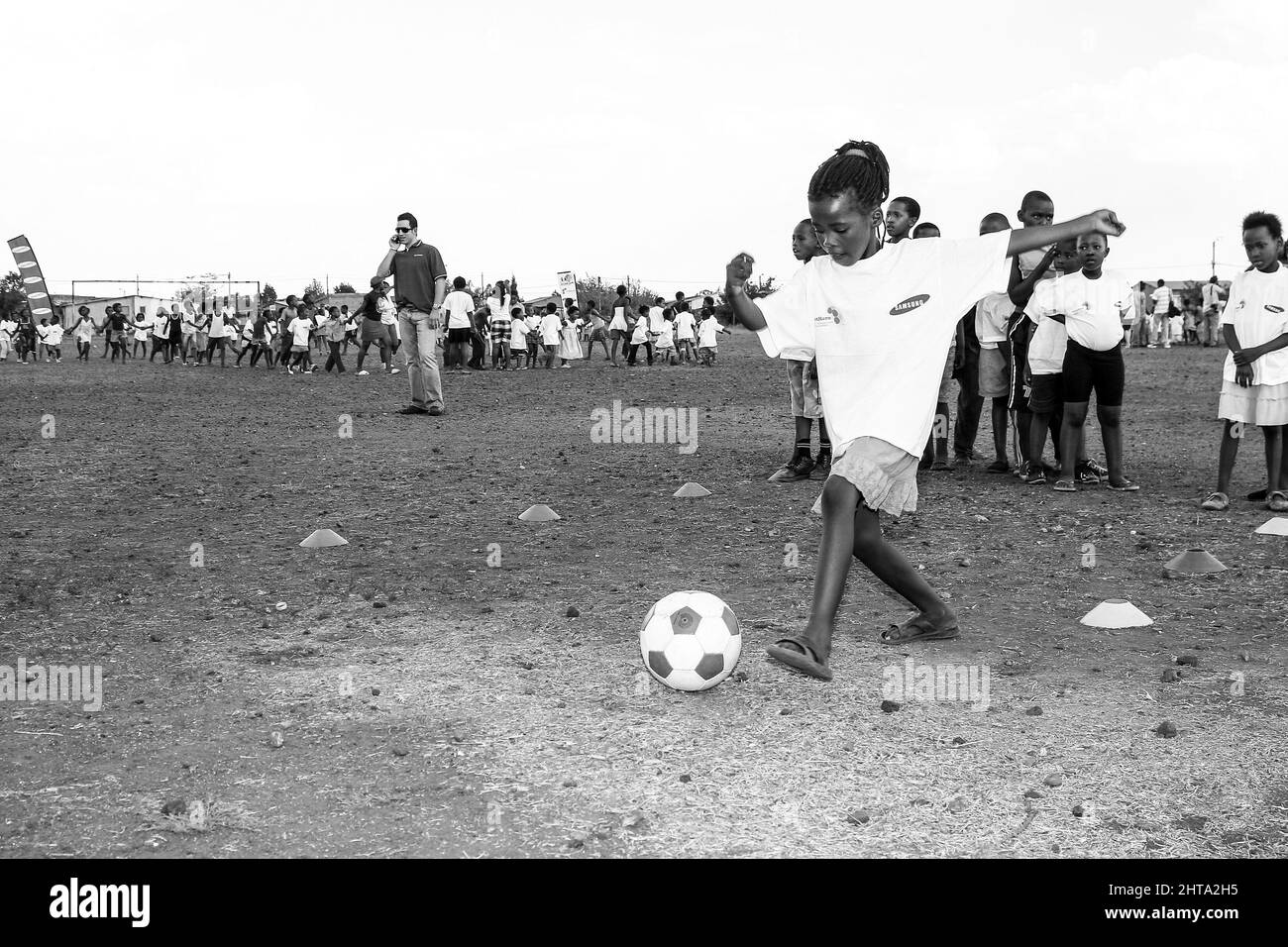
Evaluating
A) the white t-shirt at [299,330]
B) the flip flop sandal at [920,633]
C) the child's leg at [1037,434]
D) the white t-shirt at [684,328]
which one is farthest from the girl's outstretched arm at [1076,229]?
the white t-shirt at [684,328]

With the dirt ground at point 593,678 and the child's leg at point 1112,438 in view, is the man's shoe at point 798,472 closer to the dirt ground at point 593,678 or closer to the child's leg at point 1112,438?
the dirt ground at point 593,678

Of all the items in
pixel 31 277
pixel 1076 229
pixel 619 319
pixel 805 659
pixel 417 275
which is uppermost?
pixel 31 277

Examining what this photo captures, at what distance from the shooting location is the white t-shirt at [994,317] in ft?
28.7

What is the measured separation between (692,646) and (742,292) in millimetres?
1404

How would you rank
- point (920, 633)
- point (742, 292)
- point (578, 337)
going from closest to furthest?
point (742, 292)
point (920, 633)
point (578, 337)

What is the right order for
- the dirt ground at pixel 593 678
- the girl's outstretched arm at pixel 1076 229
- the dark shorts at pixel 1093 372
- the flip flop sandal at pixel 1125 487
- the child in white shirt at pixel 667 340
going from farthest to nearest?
the child in white shirt at pixel 667 340 → the flip flop sandal at pixel 1125 487 → the dark shorts at pixel 1093 372 → the girl's outstretched arm at pixel 1076 229 → the dirt ground at pixel 593 678

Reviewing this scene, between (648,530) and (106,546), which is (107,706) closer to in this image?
(106,546)

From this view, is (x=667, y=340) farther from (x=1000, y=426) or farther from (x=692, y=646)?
(x=692, y=646)

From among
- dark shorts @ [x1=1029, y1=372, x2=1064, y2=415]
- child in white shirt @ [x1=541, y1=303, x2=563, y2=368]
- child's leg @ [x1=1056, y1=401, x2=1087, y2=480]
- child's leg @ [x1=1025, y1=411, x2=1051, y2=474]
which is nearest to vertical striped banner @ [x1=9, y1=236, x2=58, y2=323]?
child in white shirt @ [x1=541, y1=303, x2=563, y2=368]

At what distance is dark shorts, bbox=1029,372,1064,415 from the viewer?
27.2 ft

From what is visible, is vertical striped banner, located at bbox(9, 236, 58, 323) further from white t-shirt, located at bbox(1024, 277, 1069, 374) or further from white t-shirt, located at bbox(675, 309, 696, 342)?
white t-shirt, located at bbox(1024, 277, 1069, 374)

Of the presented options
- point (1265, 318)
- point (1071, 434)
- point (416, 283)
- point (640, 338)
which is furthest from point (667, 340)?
point (1265, 318)

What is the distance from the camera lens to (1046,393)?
27.3ft

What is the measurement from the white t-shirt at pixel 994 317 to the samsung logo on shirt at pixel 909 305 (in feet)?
15.1
